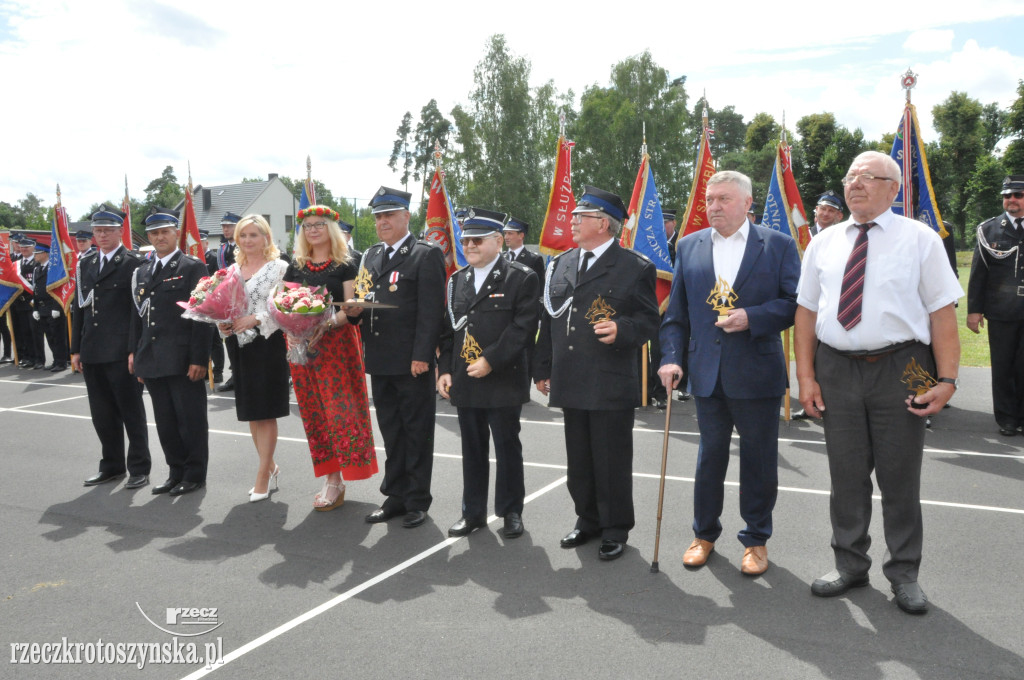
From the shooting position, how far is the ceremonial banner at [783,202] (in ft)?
28.6

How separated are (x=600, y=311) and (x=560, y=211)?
6.26m

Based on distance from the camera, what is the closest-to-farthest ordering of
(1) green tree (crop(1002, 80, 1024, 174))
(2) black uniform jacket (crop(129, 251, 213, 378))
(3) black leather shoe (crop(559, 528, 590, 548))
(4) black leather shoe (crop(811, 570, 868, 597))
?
1. (4) black leather shoe (crop(811, 570, 868, 597))
2. (3) black leather shoe (crop(559, 528, 590, 548))
3. (2) black uniform jacket (crop(129, 251, 213, 378))
4. (1) green tree (crop(1002, 80, 1024, 174))

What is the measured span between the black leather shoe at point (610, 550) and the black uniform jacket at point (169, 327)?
351 cm

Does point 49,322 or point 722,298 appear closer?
point 722,298

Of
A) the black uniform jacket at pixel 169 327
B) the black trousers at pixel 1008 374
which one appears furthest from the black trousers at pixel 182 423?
the black trousers at pixel 1008 374

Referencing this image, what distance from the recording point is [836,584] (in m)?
3.96

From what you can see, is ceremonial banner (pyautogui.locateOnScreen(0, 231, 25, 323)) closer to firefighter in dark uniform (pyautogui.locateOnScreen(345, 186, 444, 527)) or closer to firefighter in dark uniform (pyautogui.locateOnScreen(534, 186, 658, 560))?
firefighter in dark uniform (pyautogui.locateOnScreen(345, 186, 444, 527))

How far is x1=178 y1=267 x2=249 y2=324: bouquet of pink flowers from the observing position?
5.54 m

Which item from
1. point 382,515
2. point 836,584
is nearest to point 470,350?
point 382,515

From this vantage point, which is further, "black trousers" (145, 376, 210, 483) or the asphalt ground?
"black trousers" (145, 376, 210, 483)

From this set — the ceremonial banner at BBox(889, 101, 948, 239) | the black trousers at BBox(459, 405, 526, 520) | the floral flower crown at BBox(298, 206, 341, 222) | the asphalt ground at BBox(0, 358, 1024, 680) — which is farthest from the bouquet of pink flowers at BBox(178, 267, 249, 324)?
the ceremonial banner at BBox(889, 101, 948, 239)

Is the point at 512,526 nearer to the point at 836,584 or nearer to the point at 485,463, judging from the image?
the point at 485,463

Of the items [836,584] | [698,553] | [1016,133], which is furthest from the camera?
[1016,133]

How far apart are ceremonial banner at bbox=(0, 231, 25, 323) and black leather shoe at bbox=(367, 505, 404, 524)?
43.2ft
